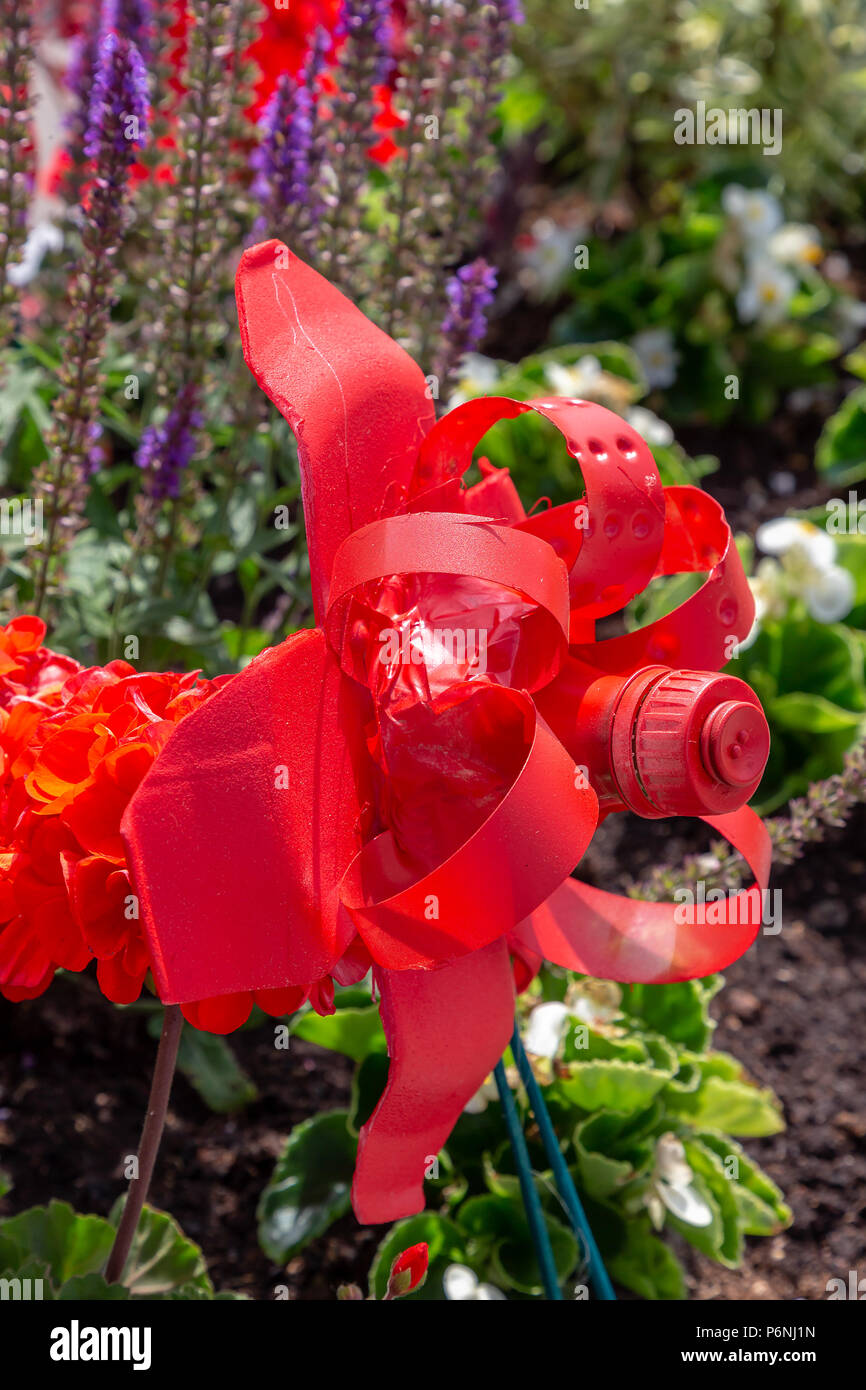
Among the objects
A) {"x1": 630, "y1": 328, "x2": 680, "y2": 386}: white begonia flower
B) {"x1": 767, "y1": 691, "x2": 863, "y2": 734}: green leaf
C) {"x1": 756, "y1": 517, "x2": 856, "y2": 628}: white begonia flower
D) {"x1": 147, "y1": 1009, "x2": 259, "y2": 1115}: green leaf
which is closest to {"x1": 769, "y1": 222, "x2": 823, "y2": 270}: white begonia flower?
{"x1": 630, "y1": 328, "x2": 680, "y2": 386}: white begonia flower

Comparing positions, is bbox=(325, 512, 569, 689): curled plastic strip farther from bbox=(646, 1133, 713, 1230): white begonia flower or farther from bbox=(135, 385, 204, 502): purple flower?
bbox=(646, 1133, 713, 1230): white begonia flower

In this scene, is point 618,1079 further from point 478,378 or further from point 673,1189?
point 478,378

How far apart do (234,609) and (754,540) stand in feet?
2.95

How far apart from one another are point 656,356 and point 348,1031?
1629 millimetres

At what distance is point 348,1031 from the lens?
4.08ft

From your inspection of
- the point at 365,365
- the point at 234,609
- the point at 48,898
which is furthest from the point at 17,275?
the point at 48,898

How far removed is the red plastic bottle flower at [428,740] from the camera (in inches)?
24.2

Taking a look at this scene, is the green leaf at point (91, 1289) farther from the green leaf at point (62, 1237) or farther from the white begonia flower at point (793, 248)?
the white begonia flower at point (793, 248)

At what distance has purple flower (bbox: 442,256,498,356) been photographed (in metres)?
1.20

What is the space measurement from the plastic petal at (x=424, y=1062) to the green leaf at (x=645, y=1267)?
0.58 m

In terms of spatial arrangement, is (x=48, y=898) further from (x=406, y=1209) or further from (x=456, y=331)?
(x=456, y=331)

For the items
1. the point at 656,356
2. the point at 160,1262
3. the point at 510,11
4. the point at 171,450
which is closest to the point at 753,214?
the point at 656,356

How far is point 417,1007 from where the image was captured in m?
0.70

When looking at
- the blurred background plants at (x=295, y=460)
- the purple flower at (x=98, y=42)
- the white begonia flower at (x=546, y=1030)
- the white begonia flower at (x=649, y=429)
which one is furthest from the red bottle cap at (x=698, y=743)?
the white begonia flower at (x=649, y=429)
